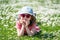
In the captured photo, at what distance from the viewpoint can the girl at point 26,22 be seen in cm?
881

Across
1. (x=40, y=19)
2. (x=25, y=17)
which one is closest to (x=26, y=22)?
(x=25, y=17)

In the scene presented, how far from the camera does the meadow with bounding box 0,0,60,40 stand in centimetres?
905

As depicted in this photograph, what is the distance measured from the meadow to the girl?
171 millimetres

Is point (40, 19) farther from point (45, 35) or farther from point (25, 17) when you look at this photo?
point (25, 17)

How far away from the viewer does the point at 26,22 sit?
347 inches

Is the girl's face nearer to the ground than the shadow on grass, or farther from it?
farther from it

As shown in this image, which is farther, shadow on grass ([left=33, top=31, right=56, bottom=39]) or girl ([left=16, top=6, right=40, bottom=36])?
shadow on grass ([left=33, top=31, right=56, bottom=39])

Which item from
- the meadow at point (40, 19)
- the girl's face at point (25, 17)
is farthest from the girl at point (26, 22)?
the meadow at point (40, 19)

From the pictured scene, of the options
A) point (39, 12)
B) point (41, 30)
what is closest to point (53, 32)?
point (41, 30)

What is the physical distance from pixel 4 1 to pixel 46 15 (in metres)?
3.34

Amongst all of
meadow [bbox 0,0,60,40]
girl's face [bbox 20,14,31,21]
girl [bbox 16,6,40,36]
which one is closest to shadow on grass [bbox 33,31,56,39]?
meadow [bbox 0,0,60,40]

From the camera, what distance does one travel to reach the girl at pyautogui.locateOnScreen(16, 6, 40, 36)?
28.9ft

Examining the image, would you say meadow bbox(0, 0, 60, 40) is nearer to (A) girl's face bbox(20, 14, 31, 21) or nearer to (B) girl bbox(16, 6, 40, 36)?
(B) girl bbox(16, 6, 40, 36)

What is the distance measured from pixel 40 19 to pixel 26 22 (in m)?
2.73
